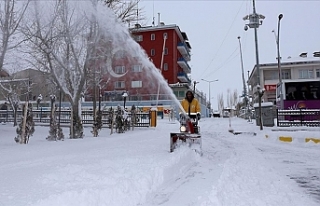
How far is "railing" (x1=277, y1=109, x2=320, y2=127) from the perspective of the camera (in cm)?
1892

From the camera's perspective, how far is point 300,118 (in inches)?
762

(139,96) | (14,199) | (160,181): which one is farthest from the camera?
(139,96)

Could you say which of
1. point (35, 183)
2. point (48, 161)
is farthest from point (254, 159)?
point (35, 183)

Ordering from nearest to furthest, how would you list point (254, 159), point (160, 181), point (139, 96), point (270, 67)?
point (160, 181), point (254, 159), point (139, 96), point (270, 67)

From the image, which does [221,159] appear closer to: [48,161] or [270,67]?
[48,161]

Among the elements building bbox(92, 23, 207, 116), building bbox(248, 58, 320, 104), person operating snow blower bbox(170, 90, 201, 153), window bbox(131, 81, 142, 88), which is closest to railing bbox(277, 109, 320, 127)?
person operating snow blower bbox(170, 90, 201, 153)

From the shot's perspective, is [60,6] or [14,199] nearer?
[14,199]

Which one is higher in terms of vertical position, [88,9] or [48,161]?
[88,9]

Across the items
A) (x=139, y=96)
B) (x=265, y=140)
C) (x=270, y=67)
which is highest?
(x=270, y=67)

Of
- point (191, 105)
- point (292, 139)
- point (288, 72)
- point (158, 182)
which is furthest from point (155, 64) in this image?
point (158, 182)

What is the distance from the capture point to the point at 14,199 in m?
4.11

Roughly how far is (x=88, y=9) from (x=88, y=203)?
40.9 feet

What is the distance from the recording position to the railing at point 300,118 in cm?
1892

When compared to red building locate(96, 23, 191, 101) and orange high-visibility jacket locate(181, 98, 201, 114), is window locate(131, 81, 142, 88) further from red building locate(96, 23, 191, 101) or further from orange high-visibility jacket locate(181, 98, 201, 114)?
orange high-visibility jacket locate(181, 98, 201, 114)
